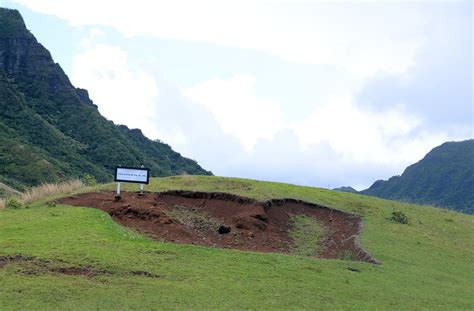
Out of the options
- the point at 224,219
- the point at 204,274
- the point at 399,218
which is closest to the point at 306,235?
the point at 224,219

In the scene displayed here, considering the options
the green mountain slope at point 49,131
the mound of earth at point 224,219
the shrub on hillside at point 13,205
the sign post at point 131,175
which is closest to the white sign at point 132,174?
the sign post at point 131,175

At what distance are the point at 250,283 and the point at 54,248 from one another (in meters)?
4.31

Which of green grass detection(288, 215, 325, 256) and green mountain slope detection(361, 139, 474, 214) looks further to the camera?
green mountain slope detection(361, 139, 474, 214)

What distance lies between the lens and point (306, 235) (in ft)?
59.9

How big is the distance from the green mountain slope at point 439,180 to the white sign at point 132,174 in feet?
152

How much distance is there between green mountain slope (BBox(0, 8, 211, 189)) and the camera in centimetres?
5250

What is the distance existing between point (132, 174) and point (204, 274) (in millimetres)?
7930

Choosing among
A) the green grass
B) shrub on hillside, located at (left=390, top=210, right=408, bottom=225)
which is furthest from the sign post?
shrub on hillside, located at (left=390, top=210, right=408, bottom=225)

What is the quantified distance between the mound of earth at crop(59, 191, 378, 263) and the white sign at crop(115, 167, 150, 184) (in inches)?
24.7

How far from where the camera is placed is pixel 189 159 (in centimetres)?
7781

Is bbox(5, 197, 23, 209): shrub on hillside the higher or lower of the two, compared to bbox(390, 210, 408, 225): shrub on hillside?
lower

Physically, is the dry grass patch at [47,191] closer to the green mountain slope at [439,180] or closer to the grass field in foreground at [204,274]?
the grass field in foreground at [204,274]

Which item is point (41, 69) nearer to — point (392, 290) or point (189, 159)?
point (189, 159)

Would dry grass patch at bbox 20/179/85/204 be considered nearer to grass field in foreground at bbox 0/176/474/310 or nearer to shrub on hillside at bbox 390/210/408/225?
grass field in foreground at bbox 0/176/474/310
